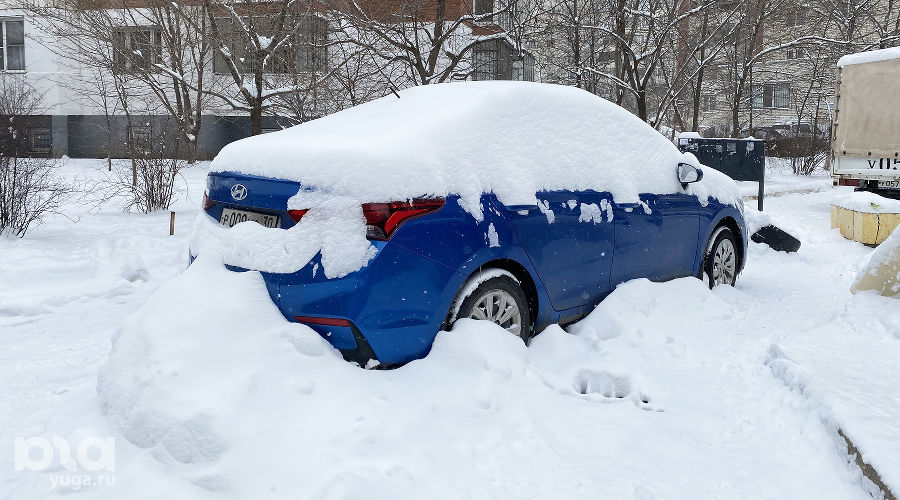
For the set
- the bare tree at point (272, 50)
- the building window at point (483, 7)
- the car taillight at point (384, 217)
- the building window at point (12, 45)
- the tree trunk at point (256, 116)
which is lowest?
the car taillight at point (384, 217)

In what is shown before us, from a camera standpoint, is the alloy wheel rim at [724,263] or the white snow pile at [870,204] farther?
the white snow pile at [870,204]

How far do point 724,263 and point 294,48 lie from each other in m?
8.24

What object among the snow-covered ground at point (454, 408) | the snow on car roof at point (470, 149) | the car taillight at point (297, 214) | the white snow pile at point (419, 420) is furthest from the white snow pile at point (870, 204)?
the car taillight at point (297, 214)

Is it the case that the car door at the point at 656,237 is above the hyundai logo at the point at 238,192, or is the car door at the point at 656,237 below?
below

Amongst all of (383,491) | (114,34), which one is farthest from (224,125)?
(383,491)

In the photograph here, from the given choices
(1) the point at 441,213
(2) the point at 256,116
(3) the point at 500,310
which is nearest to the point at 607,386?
(3) the point at 500,310

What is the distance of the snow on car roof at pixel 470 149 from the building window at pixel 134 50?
395 inches

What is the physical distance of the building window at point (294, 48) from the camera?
11.5m

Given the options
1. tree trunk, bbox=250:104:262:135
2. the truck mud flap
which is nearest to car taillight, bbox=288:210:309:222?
the truck mud flap

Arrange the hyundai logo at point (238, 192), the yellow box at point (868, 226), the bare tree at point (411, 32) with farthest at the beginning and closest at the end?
the bare tree at point (411, 32)
the yellow box at point (868, 226)
the hyundai logo at point (238, 192)

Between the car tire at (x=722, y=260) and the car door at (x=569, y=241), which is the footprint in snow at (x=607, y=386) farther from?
the car tire at (x=722, y=260)

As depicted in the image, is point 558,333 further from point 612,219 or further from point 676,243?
point 676,243

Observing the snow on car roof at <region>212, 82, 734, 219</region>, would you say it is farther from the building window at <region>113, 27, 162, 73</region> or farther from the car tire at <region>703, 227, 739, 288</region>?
the building window at <region>113, 27, 162, 73</region>

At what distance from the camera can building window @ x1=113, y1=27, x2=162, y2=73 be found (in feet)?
42.0
